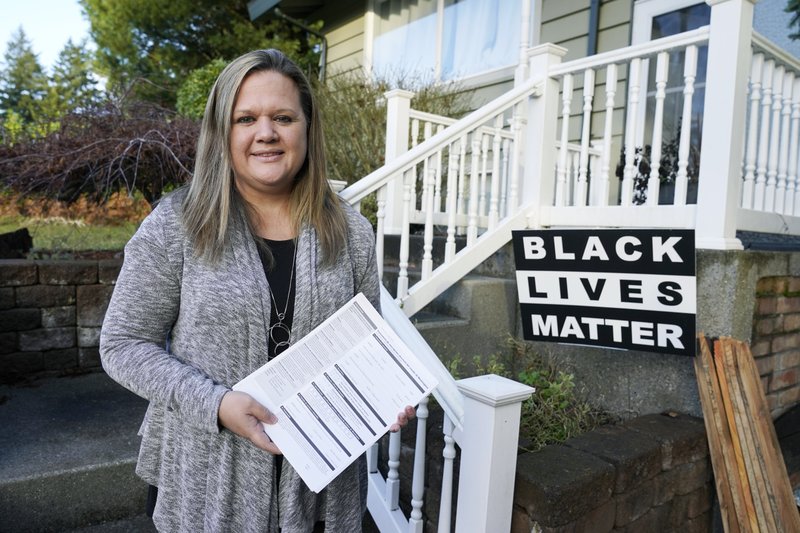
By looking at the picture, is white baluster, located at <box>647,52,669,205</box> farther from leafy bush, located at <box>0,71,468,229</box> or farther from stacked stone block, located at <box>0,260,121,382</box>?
stacked stone block, located at <box>0,260,121,382</box>

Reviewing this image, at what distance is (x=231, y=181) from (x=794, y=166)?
3162mm

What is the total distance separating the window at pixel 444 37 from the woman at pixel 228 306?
5.02 meters

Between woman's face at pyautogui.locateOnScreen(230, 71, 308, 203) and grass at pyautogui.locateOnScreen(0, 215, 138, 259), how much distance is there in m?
3.66

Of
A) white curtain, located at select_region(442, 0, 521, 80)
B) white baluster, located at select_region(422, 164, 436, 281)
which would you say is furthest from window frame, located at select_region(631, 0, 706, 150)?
white baluster, located at select_region(422, 164, 436, 281)

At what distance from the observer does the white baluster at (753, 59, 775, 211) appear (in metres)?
2.81

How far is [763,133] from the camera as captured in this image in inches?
112

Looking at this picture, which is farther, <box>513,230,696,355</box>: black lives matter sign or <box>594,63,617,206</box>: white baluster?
<box>594,63,617,206</box>: white baluster

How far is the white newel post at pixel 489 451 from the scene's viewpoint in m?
1.69

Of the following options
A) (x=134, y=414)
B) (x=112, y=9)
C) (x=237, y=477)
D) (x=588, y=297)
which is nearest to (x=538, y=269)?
(x=588, y=297)

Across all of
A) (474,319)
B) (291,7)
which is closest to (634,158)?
(474,319)

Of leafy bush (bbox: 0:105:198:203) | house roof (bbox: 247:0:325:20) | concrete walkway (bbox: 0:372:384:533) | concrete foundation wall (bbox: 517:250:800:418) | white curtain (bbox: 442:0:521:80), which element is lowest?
concrete walkway (bbox: 0:372:384:533)

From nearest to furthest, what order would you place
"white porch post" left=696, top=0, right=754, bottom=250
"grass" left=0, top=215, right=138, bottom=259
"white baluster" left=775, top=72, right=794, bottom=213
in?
"white porch post" left=696, top=0, right=754, bottom=250
"white baluster" left=775, top=72, right=794, bottom=213
"grass" left=0, top=215, right=138, bottom=259

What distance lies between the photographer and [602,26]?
5.03m

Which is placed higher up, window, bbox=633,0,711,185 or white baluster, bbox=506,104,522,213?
window, bbox=633,0,711,185
